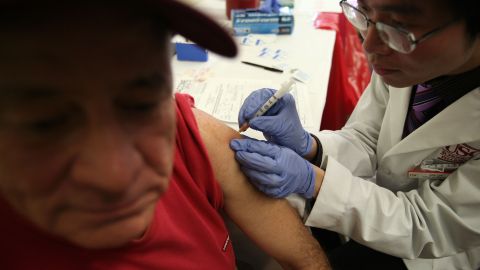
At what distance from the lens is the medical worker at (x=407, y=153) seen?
2.83 feet

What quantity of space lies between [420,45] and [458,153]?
444 mm

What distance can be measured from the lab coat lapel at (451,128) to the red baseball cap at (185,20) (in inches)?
35.1

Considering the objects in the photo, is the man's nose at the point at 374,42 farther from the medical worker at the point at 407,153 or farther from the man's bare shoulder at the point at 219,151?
the man's bare shoulder at the point at 219,151

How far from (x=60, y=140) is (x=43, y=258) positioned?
311mm

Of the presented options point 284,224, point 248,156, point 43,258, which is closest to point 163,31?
point 43,258

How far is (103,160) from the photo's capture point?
1.25ft

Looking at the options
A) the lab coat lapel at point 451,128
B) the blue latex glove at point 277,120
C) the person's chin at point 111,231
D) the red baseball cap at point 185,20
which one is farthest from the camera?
the blue latex glove at point 277,120

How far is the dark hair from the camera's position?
0.78m

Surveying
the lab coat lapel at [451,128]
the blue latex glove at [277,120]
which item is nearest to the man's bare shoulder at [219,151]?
the blue latex glove at [277,120]

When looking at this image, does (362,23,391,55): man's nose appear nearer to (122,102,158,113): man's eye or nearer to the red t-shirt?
the red t-shirt

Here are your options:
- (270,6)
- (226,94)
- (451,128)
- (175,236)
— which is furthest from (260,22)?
(175,236)

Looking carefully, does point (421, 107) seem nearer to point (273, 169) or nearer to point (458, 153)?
point (458, 153)

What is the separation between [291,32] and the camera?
198 cm

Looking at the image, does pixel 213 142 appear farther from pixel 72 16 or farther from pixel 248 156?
A: pixel 72 16
